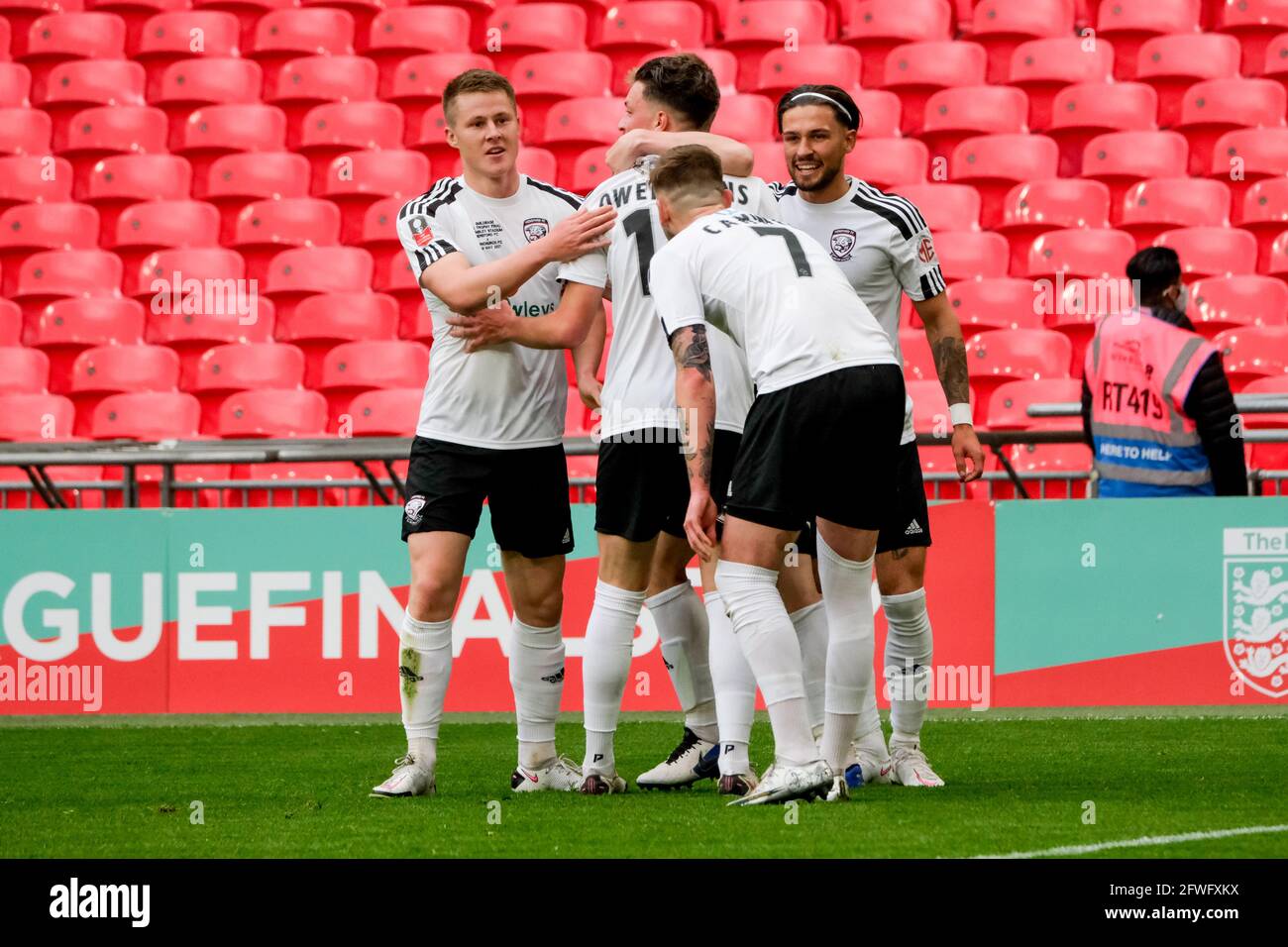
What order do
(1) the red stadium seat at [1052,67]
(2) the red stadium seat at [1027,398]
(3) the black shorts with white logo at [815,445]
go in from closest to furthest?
(3) the black shorts with white logo at [815,445] < (2) the red stadium seat at [1027,398] < (1) the red stadium seat at [1052,67]

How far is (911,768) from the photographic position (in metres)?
5.41

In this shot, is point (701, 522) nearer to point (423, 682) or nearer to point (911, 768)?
point (423, 682)

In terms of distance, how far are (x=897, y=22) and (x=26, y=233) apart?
6316 mm

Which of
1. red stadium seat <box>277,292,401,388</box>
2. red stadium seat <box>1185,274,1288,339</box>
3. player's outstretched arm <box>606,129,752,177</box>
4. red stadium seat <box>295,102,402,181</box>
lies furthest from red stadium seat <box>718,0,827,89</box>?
player's outstretched arm <box>606,129,752,177</box>

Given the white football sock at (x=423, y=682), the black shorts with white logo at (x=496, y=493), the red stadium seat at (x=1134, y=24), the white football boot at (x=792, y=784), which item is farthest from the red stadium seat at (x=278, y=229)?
the white football boot at (x=792, y=784)

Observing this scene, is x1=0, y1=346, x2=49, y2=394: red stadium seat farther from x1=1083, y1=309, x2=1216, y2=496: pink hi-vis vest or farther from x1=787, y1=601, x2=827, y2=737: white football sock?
x1=787, y1=601, x2=827, y2=737: white football sock

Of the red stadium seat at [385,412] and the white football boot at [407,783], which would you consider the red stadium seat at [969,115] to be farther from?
the white football boot at [407,783]

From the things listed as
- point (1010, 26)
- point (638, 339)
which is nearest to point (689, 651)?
point (638, 339)

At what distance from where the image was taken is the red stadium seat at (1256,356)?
33.7 feet

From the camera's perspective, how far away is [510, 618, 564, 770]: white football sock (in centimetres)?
538

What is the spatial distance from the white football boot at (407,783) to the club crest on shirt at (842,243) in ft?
→ 6.36

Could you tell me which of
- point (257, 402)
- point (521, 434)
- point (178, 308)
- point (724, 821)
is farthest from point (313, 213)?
point (724, 821)

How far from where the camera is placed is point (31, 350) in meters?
11.4

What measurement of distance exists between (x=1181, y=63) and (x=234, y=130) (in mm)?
6696
